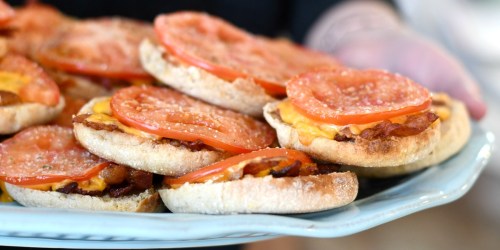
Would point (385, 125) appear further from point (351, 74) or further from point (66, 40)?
point (66, 40)

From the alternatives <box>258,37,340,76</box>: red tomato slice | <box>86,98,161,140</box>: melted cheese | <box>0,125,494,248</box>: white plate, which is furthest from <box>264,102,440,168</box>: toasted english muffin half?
<box>258,37,340,76</box>: red tomato slice

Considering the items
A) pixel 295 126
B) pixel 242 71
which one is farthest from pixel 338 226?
pixel 242 71

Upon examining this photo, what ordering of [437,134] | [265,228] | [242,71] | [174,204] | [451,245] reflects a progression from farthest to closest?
1. [451,245]
2. [242,71]
3. [437,134]
4. [174,204]
5. [265,228]

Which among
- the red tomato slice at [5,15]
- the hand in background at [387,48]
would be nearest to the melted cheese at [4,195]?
the red tomato slice at [5,15]

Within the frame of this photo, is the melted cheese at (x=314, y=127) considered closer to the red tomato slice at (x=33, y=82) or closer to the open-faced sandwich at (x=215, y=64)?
the open-faced sandwich at (x=215, y=64)

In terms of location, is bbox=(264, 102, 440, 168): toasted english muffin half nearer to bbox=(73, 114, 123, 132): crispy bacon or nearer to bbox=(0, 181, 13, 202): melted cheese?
bbox=(73, 114, 123, 132): crispy bacon
